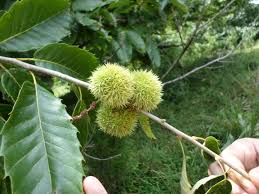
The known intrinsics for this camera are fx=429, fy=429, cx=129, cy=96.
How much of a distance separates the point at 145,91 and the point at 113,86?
8cm

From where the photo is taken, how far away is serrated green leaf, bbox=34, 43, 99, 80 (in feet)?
3.72

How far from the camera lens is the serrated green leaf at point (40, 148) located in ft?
2.73

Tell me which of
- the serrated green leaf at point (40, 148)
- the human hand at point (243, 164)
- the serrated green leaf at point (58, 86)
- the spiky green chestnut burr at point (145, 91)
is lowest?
the serrated green leaf at point (58, 86)

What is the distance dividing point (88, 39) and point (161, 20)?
21.3 inches

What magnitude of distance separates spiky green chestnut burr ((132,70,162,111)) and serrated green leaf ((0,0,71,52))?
33 cm

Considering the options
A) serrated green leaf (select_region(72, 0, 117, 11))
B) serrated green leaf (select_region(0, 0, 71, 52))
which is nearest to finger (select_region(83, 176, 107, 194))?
serrated green leaf (select_region(0, 0, 71, 52))

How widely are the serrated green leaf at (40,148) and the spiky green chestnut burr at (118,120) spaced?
12cm

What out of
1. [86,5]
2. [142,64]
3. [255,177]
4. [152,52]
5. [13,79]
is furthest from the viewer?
[142,64]

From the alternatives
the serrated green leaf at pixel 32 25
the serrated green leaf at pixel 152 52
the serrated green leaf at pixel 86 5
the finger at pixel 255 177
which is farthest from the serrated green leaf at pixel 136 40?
the finger at pixel 255 177

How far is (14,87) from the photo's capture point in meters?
1.14

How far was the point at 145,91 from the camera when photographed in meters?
1.00

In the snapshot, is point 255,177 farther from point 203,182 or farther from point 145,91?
point 145,91

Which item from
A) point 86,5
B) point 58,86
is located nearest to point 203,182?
point 86,5

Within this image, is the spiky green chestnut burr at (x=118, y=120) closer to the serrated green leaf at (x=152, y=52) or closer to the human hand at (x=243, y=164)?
the human hand at (x=243, y=164)
